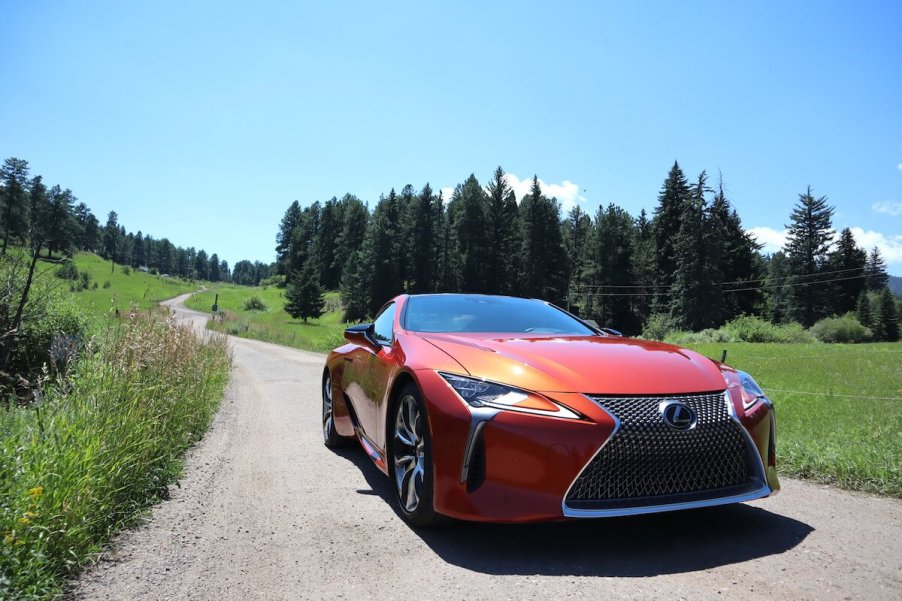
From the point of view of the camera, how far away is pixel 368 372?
4.35 metres

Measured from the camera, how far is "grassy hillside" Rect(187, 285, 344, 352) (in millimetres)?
32812

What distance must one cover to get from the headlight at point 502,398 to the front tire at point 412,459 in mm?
296

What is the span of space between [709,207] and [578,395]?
64428 mm

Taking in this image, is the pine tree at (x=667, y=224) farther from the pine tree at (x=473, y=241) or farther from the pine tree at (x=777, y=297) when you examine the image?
the pine tree at (x=473, y=241)

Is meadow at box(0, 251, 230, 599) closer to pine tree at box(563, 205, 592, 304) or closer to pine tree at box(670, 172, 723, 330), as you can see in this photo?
pine tree at box(670, 172, 723, 330)

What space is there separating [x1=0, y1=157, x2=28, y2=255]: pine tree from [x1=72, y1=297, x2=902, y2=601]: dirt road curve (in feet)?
17.6

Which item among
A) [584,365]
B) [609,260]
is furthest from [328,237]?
[584,365]

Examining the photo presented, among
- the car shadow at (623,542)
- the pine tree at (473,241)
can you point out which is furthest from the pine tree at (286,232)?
the car shadow at (623,542)

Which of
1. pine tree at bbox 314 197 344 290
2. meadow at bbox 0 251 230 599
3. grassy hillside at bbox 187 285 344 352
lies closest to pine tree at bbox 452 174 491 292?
grassy hillside at bbox 187 285 344 352

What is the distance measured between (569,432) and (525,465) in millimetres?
265

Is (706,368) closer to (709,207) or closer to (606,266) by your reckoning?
(709,207)

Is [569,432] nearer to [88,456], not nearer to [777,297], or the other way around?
[88,456]

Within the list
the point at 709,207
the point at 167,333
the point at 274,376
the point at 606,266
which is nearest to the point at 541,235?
the point at 606,266

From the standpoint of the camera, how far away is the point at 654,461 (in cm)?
262
